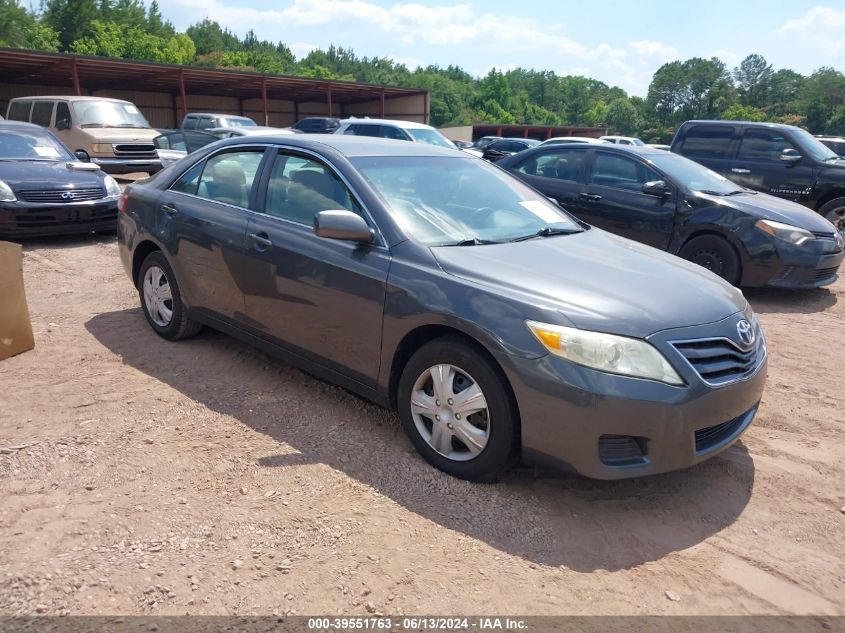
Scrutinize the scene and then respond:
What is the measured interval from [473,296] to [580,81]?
164m

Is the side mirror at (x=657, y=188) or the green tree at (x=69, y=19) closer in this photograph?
the side mirror at (x=657, y=188)

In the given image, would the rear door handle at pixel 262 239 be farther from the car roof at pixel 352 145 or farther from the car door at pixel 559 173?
the car door at pixel 559 173

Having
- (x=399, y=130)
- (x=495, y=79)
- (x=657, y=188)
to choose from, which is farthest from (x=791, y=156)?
(x=495, y=79)

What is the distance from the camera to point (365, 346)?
3.48m

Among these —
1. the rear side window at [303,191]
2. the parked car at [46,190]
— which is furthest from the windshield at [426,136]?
the rear side window at [303,191]

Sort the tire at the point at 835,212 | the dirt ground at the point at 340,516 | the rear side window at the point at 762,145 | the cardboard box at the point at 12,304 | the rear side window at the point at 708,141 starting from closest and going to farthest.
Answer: the dirt ground at the point at 340,516, the cardboard box at the point at 12,304, the tire at the point at 835,212, the rear side window at the point at 762,145, the rear side window at the point at 708,141

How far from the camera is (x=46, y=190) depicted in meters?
8.10

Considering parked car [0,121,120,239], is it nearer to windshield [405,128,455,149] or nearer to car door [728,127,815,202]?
windshield [405,128,455,149]

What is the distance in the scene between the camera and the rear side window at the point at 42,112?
14.5m

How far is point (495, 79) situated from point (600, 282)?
122m

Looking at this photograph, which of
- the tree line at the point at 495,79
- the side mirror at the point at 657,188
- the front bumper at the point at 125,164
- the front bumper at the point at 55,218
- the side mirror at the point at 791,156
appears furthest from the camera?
the tree line at the point at 495,79

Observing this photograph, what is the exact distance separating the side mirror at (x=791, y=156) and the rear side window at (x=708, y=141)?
799 millimetres

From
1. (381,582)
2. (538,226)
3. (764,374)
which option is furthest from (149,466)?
(764,374)

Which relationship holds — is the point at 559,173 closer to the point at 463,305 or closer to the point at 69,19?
the point at 463,305
